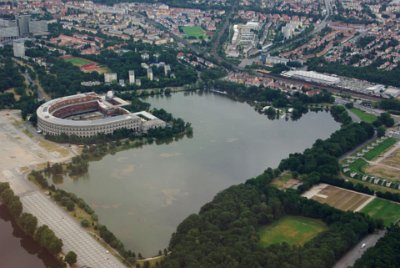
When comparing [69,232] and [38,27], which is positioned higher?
[38,27]

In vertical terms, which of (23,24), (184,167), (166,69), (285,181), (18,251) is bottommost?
(18,251)

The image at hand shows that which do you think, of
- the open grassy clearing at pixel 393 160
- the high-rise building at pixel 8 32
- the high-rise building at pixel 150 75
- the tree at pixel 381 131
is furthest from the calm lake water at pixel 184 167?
the high-rise building at pixel 8 32

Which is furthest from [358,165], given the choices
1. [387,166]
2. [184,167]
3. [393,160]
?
[184,167]

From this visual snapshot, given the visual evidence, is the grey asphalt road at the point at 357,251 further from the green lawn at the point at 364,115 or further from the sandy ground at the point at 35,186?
the green lawn at the point at 364,115

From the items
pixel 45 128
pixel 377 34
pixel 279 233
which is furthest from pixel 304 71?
pixel 279 233

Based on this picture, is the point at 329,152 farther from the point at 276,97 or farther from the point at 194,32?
the point at 194,32

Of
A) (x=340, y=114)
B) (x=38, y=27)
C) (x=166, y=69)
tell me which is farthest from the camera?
(x=38, y=27)

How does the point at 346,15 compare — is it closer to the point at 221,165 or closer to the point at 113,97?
the point at 113,97
